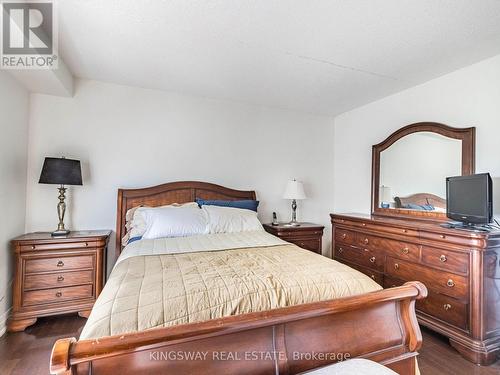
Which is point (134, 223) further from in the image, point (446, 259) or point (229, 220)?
point (446, 259)

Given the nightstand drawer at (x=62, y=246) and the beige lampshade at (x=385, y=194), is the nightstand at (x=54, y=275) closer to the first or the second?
the nightstand drawer at (x=62, y=246)

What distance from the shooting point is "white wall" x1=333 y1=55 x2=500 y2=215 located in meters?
2.31

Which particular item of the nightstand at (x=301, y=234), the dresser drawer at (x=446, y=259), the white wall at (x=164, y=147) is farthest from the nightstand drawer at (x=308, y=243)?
the dresser drawer at (x=446, y=259)

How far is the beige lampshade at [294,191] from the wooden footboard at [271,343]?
2.19 m

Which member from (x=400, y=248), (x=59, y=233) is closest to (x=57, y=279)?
(x=59, y=233)

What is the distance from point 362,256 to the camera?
2984 millimetres

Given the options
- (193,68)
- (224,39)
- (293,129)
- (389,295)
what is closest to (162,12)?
(224,39)

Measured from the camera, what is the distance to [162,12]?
70.2 inches

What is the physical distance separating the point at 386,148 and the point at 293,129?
132cm

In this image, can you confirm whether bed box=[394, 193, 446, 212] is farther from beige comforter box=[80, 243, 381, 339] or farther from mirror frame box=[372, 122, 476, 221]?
beige comforter box=[80, 243, 381, 339]

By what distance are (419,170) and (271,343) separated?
2673 mm

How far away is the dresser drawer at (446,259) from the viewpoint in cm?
203

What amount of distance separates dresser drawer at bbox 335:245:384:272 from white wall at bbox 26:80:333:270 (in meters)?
0.79

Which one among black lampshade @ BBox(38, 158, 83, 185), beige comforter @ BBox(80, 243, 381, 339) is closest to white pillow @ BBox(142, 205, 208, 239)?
beige comforter @ BBox(80, 243, 381, 339)
